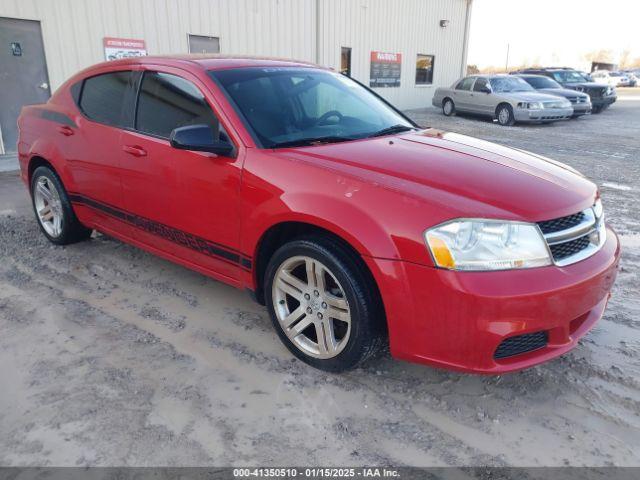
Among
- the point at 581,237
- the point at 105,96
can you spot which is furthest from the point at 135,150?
the point at 581,237

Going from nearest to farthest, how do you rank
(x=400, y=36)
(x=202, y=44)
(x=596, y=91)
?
1. (x=202, y=44)
2. (x=400, y=36)
3. (x=596, y=91)

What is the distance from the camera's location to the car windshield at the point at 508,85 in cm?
1528

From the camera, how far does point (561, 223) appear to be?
2436 mm

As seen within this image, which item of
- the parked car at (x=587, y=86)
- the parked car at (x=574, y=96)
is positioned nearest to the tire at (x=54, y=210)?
the parked car at (x=574, y=96)

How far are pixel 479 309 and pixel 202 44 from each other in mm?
10798

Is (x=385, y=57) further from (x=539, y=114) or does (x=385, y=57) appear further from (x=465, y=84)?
(x=539, y=114)

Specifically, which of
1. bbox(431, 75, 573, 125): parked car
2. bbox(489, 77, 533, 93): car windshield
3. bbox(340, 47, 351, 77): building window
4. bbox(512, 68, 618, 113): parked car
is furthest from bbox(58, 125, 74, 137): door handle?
bbox(512, 68, 618, 113): parked car

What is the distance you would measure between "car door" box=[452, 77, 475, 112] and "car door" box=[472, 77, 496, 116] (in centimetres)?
22

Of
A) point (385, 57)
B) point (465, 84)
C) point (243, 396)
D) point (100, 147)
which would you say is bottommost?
point (243, 396)

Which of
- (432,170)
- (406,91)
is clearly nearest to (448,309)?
(432,170)

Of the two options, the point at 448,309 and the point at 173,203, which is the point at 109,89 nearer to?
the point at 173,203

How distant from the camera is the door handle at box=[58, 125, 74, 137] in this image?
13.5ft

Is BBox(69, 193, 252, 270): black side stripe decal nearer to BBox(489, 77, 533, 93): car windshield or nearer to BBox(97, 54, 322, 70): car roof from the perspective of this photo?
BBox(97, 54, 322, 70): car roof

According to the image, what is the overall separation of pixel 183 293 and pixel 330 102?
1732 millimetres
